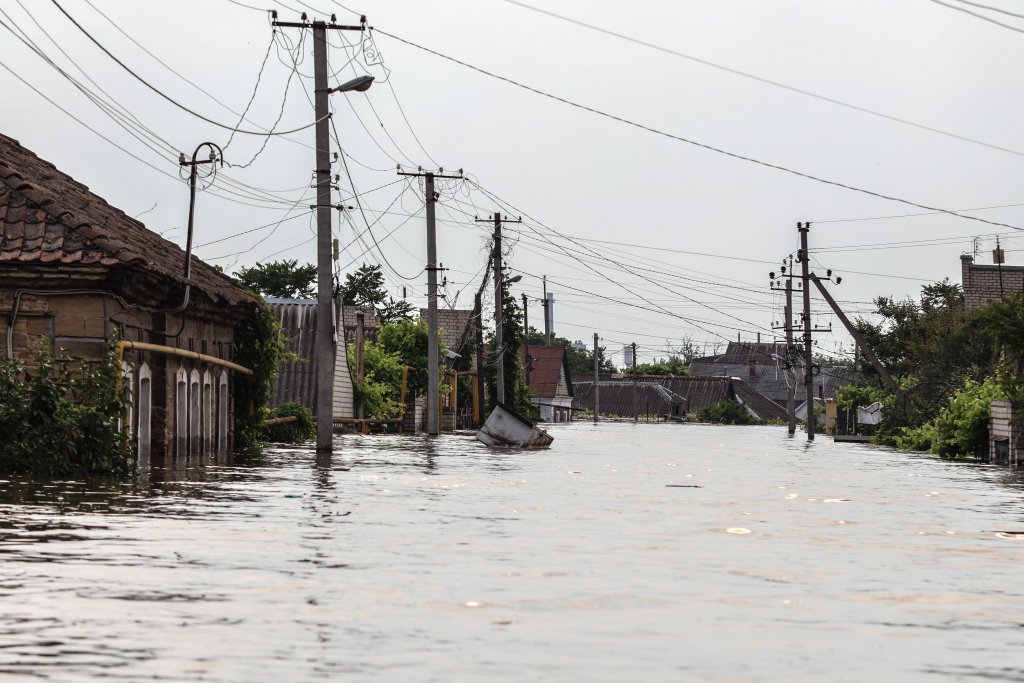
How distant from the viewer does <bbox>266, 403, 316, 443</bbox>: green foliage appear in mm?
43719

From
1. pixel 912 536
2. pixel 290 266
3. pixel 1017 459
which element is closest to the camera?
pixel 912 536

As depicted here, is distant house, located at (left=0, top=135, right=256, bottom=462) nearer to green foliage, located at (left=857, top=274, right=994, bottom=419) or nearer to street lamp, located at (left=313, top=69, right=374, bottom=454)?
street lamp, located at (left=313, top=69, right=374, bottom=454)

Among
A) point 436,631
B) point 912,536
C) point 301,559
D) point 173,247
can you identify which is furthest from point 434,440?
point 436,631

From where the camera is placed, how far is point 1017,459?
36.5 metres

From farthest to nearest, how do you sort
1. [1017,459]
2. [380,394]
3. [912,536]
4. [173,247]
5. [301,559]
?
[380,394] → [1017,459] → [173,247] → [912,536] → [301,559]

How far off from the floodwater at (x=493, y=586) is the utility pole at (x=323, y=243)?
11909 mm

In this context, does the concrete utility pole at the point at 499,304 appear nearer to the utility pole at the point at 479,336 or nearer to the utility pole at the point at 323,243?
the utility pole at the point at 479,336

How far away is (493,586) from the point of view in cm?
1047

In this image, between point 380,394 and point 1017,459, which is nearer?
point 1017,459

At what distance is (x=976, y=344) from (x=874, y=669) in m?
50.9

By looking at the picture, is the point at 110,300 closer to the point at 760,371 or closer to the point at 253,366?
the point at 253,366

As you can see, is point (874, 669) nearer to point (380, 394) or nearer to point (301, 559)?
point (301, 559)

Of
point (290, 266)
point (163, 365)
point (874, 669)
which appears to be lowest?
point (874, 669)

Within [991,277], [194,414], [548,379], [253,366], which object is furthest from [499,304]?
[548,379]
